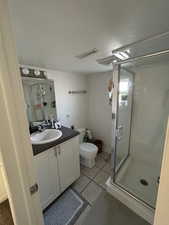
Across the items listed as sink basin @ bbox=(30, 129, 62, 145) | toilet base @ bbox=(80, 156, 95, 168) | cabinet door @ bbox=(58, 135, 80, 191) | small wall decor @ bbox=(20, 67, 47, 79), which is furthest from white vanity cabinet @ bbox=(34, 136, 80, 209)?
small wall decor @ bbox=(20, 67, 47, 79)

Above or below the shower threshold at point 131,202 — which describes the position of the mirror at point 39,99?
above

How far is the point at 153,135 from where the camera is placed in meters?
2.08

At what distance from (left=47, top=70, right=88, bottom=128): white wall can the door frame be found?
1684 millimetres

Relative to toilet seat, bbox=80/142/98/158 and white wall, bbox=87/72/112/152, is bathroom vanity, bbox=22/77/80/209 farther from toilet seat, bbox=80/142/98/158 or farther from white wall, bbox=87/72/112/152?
white wall, bbox=87/72/112/152

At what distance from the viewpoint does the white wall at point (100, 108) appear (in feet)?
8.64

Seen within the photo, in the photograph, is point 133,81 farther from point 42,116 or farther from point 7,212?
point 7,212

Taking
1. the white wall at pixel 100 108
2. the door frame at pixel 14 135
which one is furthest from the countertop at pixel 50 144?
the white wall at pixel 100 108

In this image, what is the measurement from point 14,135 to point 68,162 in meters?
1.36

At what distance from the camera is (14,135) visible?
57 cm

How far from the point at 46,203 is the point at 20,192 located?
1.13 metres

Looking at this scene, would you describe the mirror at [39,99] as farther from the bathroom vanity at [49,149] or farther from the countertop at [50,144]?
the countertop at [50,144]

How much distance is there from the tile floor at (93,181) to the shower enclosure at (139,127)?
23 cm

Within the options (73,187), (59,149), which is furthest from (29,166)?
(73,187)

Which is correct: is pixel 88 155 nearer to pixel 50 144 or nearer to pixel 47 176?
pixel 47 176
